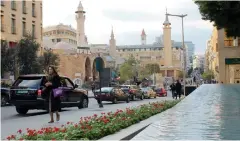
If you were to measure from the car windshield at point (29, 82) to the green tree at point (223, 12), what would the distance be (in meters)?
7.95

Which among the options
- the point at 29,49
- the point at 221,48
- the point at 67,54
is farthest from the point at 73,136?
the point at 67,54

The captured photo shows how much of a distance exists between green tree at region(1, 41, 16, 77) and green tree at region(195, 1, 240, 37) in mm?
23624

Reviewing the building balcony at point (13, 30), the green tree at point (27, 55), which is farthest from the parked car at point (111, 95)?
the building balcony at point (13, 30)

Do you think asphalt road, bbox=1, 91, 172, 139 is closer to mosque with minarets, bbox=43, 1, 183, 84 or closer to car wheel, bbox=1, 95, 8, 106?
car wheel, bbox=1, 95, 8, 106

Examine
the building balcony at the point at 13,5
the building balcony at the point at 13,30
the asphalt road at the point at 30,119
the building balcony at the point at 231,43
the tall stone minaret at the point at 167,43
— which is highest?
the tall stone minaret at the point at 167,43

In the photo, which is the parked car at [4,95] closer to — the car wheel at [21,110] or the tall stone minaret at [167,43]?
A: the car wheel at [21,110]

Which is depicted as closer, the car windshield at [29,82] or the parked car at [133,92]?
the car windshield at [29,82]

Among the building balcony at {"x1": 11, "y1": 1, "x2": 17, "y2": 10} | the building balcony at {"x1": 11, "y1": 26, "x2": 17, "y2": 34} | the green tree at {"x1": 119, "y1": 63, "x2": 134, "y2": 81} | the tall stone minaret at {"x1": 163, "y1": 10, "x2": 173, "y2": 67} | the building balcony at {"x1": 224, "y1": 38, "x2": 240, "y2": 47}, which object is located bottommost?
the green tree at {"x1": 119, "y1": 63, "x2": 134, "y2": 81}

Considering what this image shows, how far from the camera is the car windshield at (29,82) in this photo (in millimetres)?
17828

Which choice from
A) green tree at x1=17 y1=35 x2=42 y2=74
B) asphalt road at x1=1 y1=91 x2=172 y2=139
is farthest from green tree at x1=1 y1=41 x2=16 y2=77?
asphalt road at x1=1 y1=91 x2=172 y2=139

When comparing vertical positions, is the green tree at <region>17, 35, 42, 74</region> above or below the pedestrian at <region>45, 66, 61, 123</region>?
above

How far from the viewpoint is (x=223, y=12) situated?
15.1 meters

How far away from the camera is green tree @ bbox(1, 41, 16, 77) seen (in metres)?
35.3

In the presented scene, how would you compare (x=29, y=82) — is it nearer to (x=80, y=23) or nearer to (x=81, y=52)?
(x=81, y=52)
